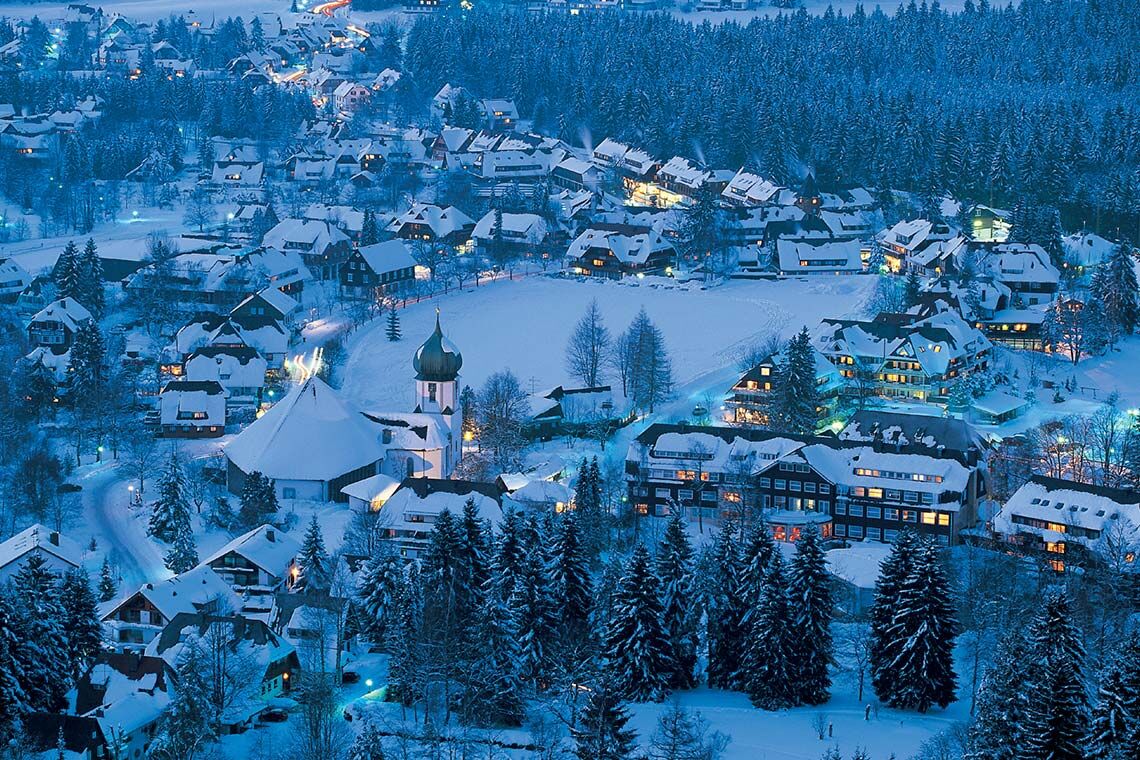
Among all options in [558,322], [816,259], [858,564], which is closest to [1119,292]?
[816,259]

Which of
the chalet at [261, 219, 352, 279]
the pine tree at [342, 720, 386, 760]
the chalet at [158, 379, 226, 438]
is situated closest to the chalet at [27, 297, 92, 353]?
the chalet at [158, 379, 226, 438]

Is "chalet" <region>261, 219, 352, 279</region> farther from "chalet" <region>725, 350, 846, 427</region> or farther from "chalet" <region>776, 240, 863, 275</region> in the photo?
"chalet" <region>725, 350, 846, 427</region>

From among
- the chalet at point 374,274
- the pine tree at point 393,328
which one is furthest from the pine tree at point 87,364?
the chalet at point 374,274

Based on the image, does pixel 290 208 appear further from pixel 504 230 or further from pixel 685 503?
pixel 685 503

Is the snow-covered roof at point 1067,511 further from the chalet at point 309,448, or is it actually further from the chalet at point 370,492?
the chalet at point 309,448

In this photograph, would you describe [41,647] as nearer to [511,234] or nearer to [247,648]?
[247,648]

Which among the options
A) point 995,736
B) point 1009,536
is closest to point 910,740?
point 995,736
